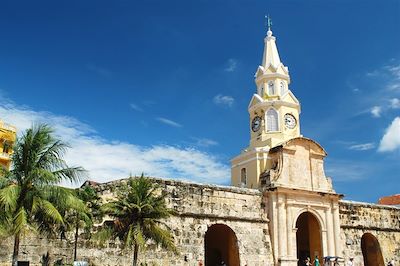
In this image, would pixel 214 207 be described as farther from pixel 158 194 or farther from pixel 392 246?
pixel 392 246

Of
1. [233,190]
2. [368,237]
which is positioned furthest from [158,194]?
[368,237]

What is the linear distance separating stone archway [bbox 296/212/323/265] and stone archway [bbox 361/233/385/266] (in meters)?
4.25

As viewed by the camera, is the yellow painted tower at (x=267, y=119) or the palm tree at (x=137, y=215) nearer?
the palm tree at (x=137, y=215)

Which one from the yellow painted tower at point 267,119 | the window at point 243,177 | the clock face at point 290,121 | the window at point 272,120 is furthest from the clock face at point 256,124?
the window at point 243,177

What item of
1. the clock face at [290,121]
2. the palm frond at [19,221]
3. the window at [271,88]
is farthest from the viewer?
the window at [271,88]

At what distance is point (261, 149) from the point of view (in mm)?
31125

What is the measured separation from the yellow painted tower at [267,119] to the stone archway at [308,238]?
12.9 feet

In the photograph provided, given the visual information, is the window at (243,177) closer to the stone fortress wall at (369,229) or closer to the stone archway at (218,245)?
the stone archway at (218,245)

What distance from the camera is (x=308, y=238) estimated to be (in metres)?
30.3

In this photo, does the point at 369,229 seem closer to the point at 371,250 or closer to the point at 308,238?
the point at 371,250

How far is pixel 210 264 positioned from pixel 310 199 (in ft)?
23.5

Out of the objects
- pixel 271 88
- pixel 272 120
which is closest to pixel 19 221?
pixel 272 120

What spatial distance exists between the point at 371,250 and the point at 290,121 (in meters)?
10.4

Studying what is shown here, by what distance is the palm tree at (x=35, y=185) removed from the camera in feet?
52.5
